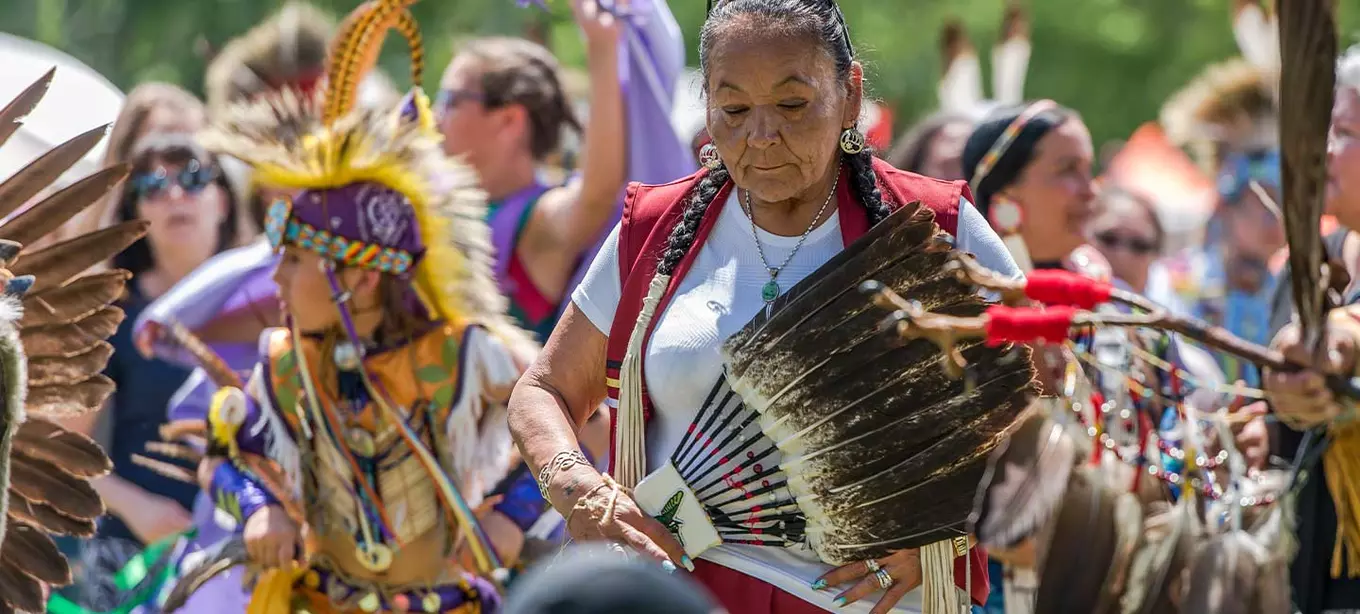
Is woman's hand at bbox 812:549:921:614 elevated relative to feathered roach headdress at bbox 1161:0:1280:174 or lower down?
elevated

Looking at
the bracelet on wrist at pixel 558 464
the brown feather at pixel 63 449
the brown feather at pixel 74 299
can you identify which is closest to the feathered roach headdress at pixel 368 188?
the brown feather at pixel 74 299

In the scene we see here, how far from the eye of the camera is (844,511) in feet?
10.0

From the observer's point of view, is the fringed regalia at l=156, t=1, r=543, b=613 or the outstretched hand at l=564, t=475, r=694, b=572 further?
the fringed regalia at l=156, t=1, r=543, b=613

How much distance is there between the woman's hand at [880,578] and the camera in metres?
3.07

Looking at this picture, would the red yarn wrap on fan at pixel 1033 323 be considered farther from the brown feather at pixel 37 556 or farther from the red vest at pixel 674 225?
the brown feather at pixel 37 556

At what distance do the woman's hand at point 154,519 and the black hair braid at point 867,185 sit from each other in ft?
11.8

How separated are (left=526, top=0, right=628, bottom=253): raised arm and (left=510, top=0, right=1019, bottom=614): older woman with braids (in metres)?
2.32

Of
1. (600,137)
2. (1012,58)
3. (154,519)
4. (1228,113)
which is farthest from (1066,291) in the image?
(1228,113)

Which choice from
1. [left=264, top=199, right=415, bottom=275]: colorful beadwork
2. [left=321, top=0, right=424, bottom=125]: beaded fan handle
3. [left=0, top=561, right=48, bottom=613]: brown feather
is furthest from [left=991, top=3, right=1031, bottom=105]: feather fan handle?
[left=0, top=561, right=48, bottom=613]: brown feather

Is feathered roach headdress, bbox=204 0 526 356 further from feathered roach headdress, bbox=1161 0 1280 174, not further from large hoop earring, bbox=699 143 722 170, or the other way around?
feathered roach headdress, bbox=1161 0 1280 174

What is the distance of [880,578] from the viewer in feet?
10.1

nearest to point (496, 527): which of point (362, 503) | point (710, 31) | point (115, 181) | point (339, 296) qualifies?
point (362, 503)

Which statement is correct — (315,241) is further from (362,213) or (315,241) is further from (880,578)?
(880,578)

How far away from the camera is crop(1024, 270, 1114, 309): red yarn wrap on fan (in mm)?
2316
